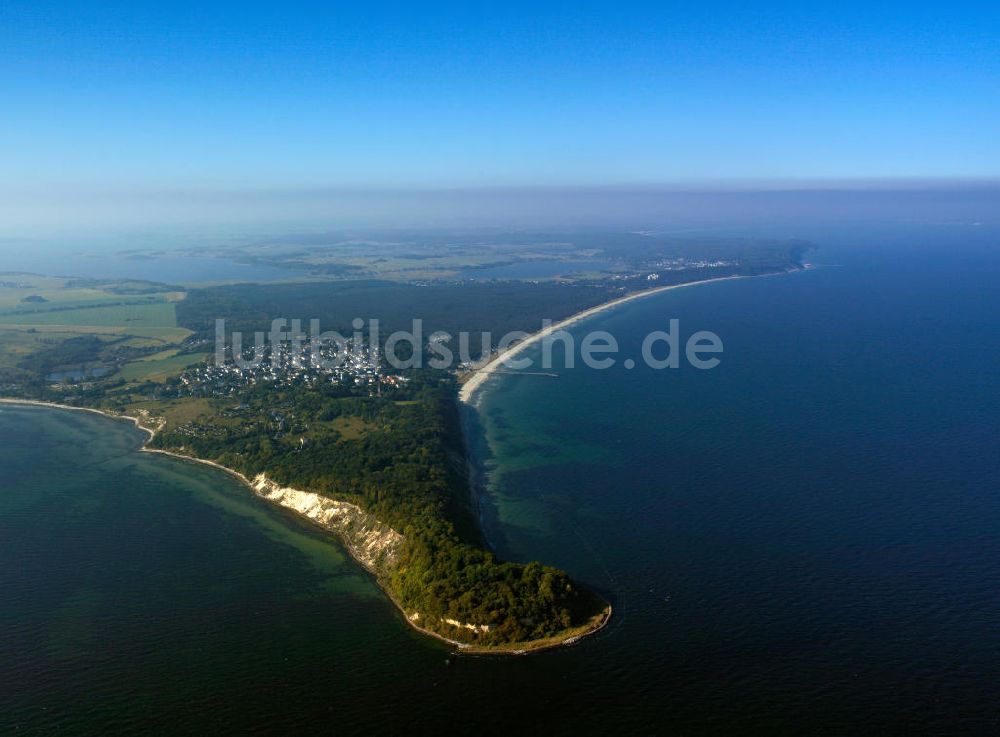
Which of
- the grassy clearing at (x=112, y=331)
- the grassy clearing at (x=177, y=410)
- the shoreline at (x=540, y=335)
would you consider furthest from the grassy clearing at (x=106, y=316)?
the shoreline at (x=540, y=335)

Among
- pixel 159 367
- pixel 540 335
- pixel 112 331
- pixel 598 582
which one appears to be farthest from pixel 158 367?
pixel 598 582

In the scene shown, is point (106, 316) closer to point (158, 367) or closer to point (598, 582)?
point (158, 367)

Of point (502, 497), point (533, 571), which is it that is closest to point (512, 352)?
point (502, 497)

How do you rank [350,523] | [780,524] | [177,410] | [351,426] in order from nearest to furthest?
[780,524], [350,523], [351,426], [177,410]

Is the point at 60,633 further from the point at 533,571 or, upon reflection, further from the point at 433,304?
the point at 433,304

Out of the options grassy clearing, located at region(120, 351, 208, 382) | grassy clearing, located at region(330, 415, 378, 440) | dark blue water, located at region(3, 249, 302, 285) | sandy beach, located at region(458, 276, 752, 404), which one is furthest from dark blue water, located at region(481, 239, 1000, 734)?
dark blue water, located at region(3, 249, 302, 285)

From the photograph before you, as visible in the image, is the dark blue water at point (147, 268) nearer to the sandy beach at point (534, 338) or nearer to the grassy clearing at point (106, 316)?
the grassy clearing at point (106, 316)
